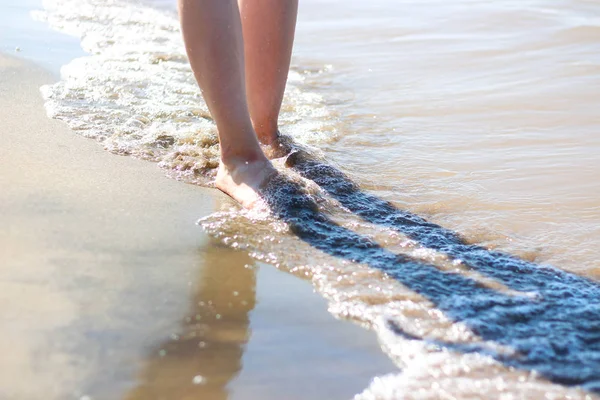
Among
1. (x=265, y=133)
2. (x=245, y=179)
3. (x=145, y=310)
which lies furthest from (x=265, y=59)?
(x=145, y=310)

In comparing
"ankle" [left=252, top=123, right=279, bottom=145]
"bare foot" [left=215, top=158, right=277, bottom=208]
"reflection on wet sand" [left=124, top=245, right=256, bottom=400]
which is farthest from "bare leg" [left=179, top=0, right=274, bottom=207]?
"reflection on wet sand" [left=124, top=245, right=256, bottom=400]

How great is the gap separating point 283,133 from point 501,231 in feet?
2.59

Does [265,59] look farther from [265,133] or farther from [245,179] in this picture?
[245,179]

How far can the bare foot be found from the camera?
1.91 m

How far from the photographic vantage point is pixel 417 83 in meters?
3.09

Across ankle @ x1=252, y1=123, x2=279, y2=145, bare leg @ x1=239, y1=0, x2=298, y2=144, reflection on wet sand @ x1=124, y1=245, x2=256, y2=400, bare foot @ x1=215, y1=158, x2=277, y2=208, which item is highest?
bare leg @ x1=239, y1=0, x2=298, y2=144

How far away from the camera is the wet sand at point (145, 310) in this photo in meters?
1.17

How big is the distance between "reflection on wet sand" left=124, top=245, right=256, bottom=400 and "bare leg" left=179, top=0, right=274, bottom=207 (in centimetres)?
42

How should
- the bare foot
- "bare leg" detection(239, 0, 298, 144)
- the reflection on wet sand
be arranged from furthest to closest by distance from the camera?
"bare leg" detection(239, 0, 298, 144) → the bare foot → the reflection on wet sand

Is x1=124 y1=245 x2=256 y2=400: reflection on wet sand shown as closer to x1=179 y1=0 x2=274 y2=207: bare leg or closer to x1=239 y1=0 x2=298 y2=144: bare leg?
x1=179 y1=0 x2=274 y2=207: bare leg

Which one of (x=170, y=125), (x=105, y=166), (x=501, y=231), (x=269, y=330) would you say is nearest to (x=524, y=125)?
(x=501, y=231)

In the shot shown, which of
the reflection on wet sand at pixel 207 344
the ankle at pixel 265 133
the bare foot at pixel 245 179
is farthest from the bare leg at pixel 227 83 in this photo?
the reflection on wet sand at pixel 207 344

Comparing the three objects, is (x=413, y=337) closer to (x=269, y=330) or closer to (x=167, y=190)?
(x=269, y=330)

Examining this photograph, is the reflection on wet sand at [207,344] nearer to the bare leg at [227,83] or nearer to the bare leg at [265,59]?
the bare leg at [227,83]
